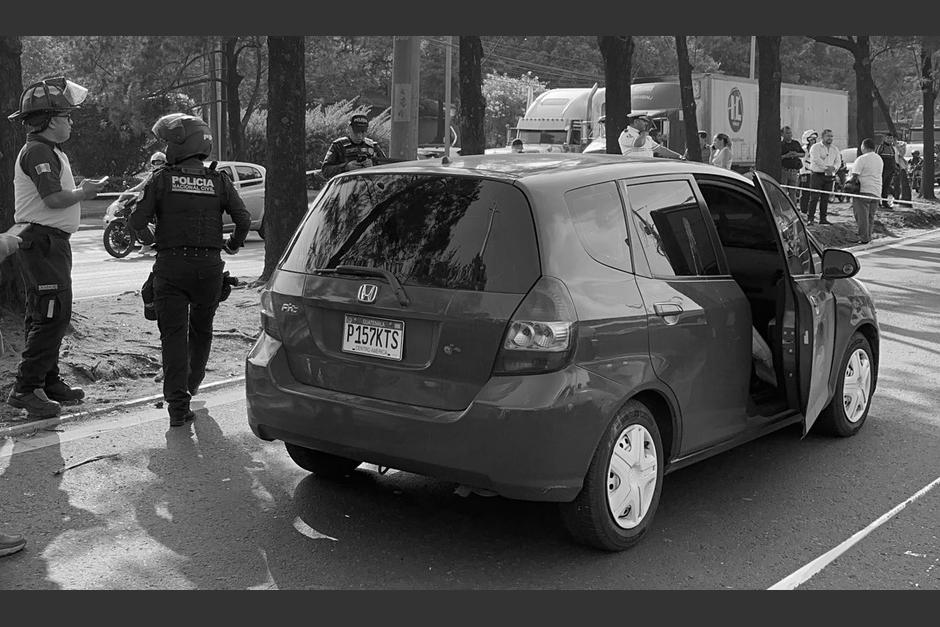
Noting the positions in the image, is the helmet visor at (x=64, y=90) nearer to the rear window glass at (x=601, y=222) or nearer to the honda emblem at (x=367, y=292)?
the honda emblem at (x=367, y=292)

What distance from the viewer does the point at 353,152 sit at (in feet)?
38.9

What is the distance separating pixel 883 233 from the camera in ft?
70.2

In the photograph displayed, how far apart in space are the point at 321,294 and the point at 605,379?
4.32ft

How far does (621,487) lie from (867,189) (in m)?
17.1

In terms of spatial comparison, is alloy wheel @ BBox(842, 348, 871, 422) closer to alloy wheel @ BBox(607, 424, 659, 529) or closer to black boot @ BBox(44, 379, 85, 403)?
alloy wheel @ BBox(607, 424, 659, 529)

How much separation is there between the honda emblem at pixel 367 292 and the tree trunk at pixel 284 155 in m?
6.76

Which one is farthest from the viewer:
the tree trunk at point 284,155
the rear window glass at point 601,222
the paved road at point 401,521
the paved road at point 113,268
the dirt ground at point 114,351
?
the paved road at point 113,268

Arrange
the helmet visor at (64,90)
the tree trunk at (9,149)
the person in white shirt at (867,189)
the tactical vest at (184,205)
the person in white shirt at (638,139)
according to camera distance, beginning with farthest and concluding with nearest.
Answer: the person in white shirt at (867,189)
the person in white shirt at (638,139)
the tree trunk at (9,149)
the helmet visor at (64,90)
the tactical vest at (184,205)

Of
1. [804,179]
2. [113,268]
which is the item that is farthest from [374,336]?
[804,179]

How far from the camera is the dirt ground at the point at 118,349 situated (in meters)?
7.54

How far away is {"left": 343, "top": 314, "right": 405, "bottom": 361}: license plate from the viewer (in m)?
4.73

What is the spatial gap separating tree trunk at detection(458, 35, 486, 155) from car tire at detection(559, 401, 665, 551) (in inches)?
451

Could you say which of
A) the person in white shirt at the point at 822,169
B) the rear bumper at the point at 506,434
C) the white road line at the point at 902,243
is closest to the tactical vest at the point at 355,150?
the rear bumper at the point at 506,434

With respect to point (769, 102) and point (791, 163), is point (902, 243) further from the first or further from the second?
point (791, 163)
